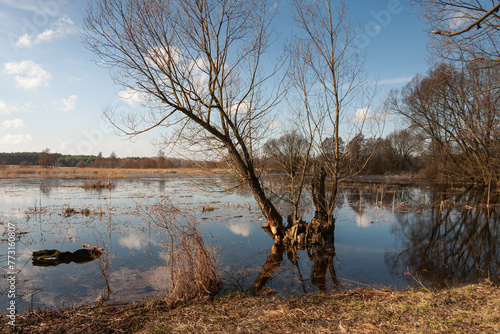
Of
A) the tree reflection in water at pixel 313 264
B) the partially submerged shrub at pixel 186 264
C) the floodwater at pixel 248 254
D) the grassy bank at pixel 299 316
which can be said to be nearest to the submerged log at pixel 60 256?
the floodwater at pixel 248 254

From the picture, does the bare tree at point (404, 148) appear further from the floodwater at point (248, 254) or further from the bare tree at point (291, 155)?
the bare tree at point (291, 155)

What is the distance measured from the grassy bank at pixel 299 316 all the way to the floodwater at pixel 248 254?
99 centimetres

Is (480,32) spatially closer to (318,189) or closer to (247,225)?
(318,189)

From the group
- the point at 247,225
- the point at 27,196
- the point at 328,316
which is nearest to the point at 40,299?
the point at 328,316

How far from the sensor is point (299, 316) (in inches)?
154

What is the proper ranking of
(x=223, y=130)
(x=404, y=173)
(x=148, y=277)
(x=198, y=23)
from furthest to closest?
(x=404, y=173) → (x=223, y=130) → (x=198, y=23) → (x=148, y=277)

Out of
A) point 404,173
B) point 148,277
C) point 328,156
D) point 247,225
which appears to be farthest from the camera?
point 404,173

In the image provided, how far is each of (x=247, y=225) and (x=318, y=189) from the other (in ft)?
11.6

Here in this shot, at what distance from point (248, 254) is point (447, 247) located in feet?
19.6

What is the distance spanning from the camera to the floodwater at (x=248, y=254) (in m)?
5.91

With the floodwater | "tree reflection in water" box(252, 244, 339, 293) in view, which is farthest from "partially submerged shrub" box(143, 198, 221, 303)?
"tree reflection in water" box(252, 244, 339, 293)

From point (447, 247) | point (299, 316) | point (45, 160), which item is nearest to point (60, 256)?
point (299, 316)

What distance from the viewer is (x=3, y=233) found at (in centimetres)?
953

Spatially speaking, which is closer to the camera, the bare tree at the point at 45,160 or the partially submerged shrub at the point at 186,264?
the partially submerged shrub at the point at 186,264
